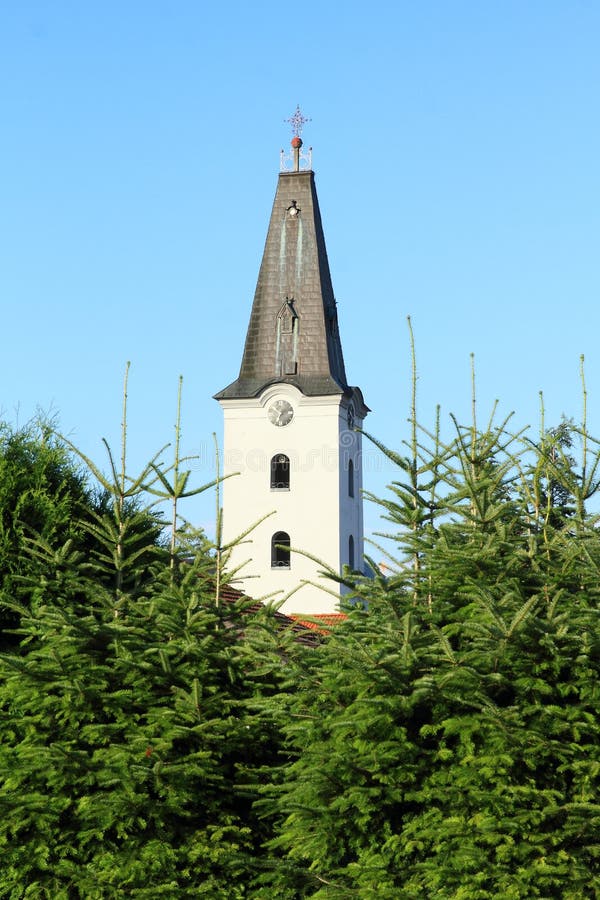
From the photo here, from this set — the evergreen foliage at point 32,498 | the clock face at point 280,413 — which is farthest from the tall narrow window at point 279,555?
the evergreen foliage at point 32,498

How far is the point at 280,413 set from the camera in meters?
51.4

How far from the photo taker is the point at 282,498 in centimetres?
5156

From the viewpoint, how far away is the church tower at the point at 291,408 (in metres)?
50.9

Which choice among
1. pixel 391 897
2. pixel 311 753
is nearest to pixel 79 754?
pixel 311 753

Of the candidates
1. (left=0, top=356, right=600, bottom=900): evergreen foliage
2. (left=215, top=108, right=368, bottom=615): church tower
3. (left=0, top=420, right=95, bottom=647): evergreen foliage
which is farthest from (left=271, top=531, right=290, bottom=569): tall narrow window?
(left=0, top=356, right=600, bottom=900): evergreen foliage

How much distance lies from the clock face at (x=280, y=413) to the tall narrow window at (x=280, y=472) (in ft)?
4.76

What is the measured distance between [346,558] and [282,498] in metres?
3.72

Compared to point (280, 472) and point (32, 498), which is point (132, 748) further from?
point (280, 472)

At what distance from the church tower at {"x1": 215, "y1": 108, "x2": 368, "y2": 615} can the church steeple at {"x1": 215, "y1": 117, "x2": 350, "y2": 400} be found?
0.13 ft

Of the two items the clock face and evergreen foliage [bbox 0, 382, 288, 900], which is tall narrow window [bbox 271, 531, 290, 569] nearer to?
the clock face

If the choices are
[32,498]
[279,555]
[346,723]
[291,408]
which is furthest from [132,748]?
[291,408]

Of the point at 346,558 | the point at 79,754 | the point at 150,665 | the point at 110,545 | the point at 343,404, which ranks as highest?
the point at 343,404

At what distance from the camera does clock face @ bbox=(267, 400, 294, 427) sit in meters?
51.3

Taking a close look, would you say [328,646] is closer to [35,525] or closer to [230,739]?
[230,739]
